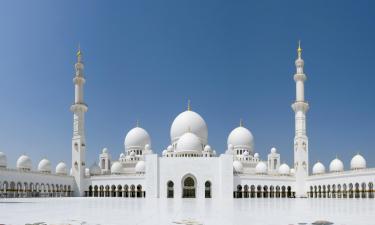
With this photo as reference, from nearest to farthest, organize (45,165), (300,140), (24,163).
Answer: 1. (300,140)
2. (24,163)
3. (45,165)

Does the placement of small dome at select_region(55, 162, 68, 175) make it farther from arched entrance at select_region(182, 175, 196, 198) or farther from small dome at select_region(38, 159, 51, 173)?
arched entrance at select_region(182, 175, 196, 198)

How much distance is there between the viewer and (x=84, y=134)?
45.3 metres

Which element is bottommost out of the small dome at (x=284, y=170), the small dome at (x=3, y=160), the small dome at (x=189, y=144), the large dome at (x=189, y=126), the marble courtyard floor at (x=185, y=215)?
the small dome at (x=284, y=170)

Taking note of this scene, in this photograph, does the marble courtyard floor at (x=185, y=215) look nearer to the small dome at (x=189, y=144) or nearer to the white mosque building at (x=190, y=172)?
the white mosque building at (x=190, y=172)

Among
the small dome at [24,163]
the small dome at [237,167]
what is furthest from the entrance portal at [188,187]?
the small dome at [24,163]

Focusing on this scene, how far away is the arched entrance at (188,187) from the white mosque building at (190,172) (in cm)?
10

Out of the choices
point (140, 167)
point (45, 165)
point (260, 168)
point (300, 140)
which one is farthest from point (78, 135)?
point (300, 140)

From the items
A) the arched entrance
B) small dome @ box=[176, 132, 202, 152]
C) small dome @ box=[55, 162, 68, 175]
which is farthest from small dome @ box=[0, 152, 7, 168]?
the arched entrance

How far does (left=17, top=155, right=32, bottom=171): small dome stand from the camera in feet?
154

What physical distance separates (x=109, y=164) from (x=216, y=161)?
19529 mm

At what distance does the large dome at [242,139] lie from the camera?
169ft

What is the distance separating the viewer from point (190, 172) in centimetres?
3916

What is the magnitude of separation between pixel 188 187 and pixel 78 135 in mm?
14370

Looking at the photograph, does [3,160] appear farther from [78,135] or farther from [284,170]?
[284,170]
